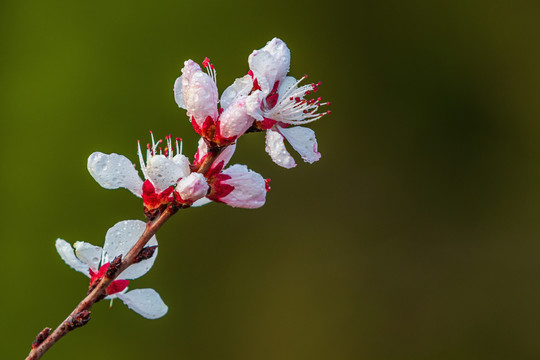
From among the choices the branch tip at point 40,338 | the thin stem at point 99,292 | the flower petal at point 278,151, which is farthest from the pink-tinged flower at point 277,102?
the branch tip at point 40,338

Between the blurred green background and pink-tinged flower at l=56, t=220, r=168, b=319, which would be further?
the blurred green background

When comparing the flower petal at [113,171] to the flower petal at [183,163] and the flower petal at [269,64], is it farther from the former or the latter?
the flower petal at [269,64]

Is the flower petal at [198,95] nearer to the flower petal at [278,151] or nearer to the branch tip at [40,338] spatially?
the flower petal at [278,151]

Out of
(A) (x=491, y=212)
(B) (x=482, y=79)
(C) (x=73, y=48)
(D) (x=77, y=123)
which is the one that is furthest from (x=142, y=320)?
(B) (x=482, y=79)

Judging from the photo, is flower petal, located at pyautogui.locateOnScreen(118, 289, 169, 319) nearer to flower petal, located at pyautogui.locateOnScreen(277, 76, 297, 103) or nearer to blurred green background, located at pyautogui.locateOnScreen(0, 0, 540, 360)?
flower petal, located at pyautogui.locateOnScreen(277, 76, 297, 103)

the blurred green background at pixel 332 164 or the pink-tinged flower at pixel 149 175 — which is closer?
the pink-tinged flower at pixel 149 175

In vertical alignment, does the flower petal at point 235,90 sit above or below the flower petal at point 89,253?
above

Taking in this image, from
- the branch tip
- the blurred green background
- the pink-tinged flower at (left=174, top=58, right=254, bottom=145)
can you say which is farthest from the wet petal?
the blurred green background
